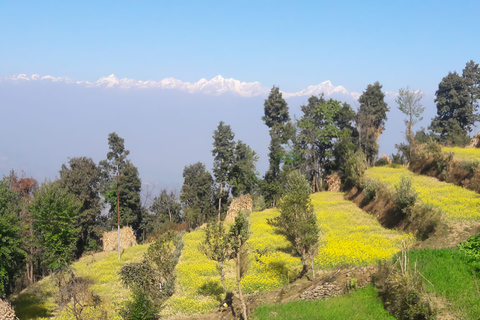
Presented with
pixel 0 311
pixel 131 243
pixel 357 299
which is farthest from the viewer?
pixel 131 243

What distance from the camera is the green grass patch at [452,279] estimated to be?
19.5 metres

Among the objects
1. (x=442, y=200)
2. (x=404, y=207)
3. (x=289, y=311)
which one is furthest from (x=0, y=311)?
(x=442, y=200)

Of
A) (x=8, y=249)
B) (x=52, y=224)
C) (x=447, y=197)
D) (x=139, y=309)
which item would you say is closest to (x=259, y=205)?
(x=447, y=197)

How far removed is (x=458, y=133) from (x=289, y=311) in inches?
3102

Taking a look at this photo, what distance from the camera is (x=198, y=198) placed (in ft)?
293

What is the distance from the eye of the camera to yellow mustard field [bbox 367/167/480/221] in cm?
3791

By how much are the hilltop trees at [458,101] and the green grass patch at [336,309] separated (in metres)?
75.5

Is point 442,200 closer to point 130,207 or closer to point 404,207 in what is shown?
point 404,207

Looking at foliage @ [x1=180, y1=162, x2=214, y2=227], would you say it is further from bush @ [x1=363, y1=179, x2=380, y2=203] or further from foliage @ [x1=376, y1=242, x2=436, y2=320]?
foliage @ [x1=376, y1=242, x2=436, y2=320]

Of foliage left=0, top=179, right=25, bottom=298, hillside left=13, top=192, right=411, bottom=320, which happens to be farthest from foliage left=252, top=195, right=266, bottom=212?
foliage left=0, top=179, right=25, bottom=298

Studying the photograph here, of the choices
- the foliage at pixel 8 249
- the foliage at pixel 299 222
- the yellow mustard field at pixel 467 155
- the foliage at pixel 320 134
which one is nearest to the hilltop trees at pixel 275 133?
the foliage at pixel 320 134

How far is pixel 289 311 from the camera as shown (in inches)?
997

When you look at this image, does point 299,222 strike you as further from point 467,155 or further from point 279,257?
point 467,155

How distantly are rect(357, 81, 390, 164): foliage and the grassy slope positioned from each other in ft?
178
